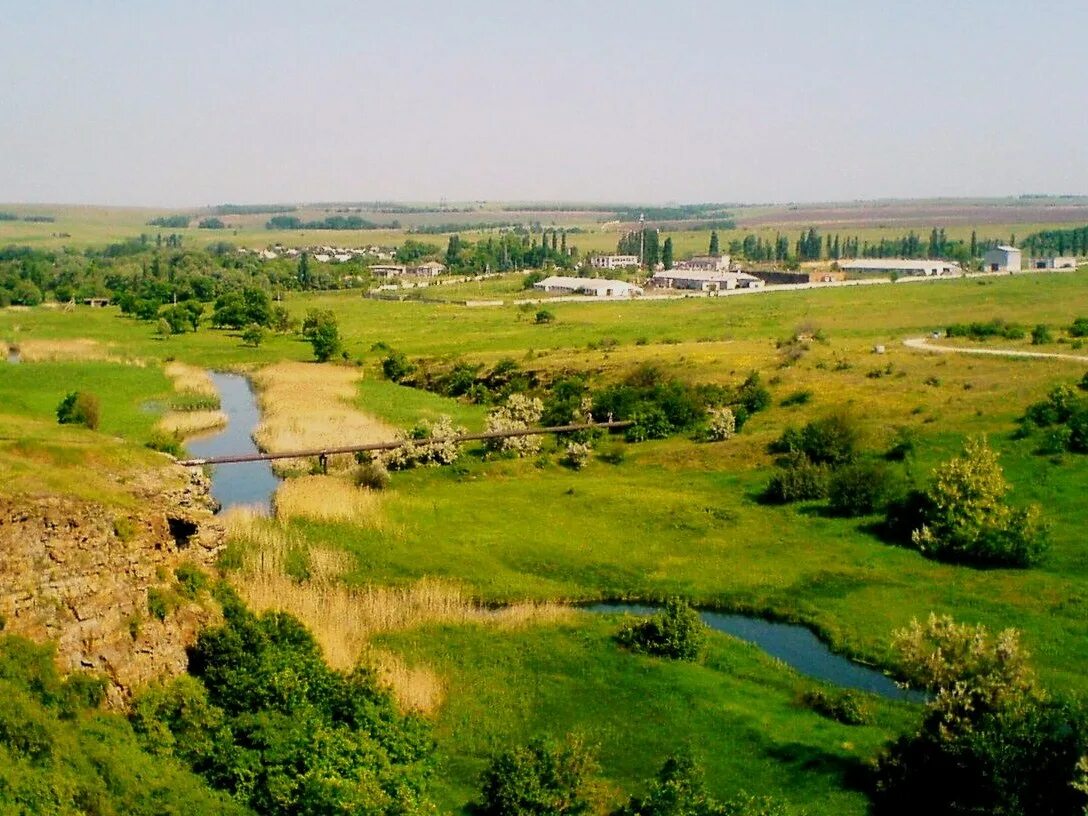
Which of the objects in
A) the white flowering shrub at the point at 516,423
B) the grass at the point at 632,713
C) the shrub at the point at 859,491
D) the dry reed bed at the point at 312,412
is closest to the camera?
the grass at the point at 632,713

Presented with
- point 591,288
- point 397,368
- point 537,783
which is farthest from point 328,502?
point 591,288

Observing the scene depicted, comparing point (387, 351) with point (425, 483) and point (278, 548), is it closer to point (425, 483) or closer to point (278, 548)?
point (425, 483)

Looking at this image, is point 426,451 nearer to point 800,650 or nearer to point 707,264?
point 800,650

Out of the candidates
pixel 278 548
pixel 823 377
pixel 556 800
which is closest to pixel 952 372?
pixel 823 377

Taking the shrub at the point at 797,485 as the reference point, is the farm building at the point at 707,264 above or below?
above

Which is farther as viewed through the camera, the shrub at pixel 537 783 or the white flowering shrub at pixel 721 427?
the white flowering shrub at pixel 721 427

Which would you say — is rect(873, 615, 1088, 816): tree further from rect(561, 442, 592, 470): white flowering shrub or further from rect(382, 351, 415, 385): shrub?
rect(382, 351, 415, 385): shrub

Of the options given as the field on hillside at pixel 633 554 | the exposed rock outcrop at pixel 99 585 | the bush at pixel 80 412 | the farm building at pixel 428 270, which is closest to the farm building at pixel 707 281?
the farm building at pixel 428 270

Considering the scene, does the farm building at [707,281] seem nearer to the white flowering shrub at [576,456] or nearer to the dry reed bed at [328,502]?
the white flowering shrub at [576,456]
